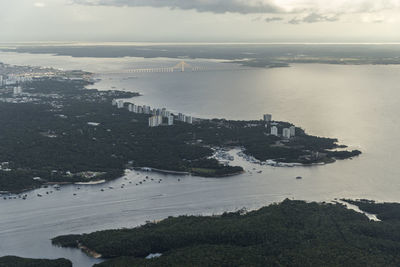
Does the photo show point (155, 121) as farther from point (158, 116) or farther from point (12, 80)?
point (12, 80)

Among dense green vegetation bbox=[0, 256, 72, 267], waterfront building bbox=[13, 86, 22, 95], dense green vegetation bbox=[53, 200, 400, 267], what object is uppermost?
waterfront building bbox=[13, 86, 22, 95]

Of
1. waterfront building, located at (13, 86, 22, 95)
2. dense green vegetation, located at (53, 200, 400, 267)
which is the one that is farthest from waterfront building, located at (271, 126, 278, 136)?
waterfront building, located at (13, 86, 22, 95)

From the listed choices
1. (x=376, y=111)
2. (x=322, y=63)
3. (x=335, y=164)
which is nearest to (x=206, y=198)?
(x=335, y=164)

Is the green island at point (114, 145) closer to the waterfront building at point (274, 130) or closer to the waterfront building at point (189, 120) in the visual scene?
the waterfront building at point (274, 130)

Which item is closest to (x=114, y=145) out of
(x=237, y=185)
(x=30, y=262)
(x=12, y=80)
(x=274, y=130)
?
(x=237, y=185)

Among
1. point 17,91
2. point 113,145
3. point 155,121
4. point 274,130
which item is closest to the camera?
point 113,145

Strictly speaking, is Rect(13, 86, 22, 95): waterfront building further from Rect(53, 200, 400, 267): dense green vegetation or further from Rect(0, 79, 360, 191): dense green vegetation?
Rect(53, 200, 400, 267): dense green vegetation

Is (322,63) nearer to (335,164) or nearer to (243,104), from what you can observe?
(243,104)
